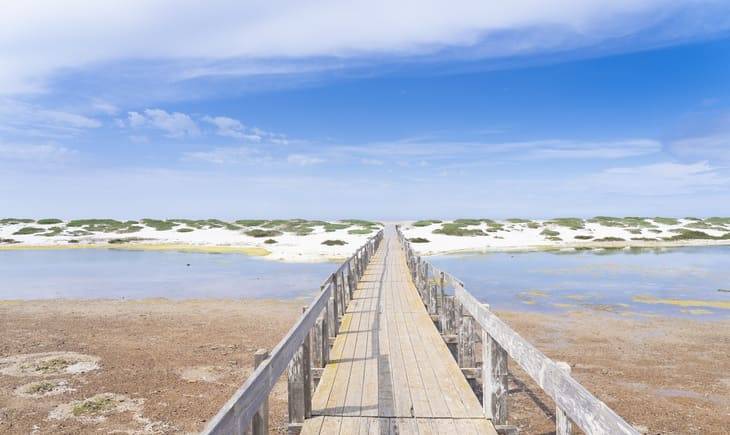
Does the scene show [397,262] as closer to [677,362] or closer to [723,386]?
[677,362]

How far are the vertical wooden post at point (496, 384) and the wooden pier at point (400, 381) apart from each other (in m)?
0.01

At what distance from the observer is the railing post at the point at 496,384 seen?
16.8ft

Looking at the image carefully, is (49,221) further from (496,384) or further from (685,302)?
(496,384)

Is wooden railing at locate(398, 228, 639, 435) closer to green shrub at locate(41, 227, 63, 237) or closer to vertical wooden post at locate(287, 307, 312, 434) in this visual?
vertical wooden post at locate(287, 307, 312, 434)

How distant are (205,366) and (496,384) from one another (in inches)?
335

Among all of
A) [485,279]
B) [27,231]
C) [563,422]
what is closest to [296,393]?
[563,422]

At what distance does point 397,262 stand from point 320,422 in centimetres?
1947

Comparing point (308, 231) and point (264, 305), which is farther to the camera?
point (308, 231)

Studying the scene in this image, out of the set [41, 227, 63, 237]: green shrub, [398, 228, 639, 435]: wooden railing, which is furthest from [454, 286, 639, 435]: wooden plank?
[41, 227, 63, 237]: green shrub

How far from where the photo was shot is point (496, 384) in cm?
517

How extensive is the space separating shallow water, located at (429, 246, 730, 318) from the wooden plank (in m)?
15.2

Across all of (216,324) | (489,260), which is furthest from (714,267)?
(216,324)

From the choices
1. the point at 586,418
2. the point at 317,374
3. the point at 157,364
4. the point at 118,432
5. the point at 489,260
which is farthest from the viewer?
the point at 489,260

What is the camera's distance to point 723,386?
10141 millimetres
